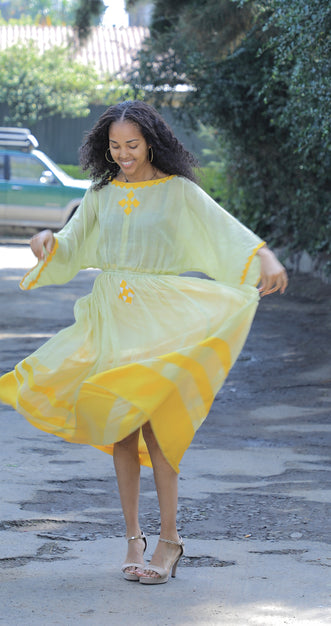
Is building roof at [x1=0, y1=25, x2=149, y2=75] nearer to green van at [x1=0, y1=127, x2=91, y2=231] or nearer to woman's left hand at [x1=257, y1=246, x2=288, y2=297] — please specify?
green van at [x1=0, y1=127, x2=91, y2=231]

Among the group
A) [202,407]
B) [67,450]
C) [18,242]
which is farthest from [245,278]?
[18,242]

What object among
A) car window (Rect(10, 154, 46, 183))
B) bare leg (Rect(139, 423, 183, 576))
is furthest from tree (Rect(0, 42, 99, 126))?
bare leg (Rect(139, 423, 183, 576))

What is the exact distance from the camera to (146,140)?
3.33 meters

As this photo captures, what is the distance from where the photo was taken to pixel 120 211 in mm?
3350

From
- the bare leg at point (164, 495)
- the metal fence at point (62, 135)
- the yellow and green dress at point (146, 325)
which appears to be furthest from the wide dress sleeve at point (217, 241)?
the metal fence at point (62, 135)

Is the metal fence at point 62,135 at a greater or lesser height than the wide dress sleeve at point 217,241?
lesser

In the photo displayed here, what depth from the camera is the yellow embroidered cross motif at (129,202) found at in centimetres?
333

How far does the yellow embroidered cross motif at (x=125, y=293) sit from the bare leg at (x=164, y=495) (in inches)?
17.8

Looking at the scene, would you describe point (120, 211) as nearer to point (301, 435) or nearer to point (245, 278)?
point (245, 278)

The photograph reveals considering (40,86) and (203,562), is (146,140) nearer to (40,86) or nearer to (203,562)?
(203,562)

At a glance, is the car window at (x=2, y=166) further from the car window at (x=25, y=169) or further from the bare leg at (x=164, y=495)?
the bare leg at (x=164, y=495)

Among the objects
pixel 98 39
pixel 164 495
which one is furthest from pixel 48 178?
pixel 98 39

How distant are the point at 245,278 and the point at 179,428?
1.96 feet

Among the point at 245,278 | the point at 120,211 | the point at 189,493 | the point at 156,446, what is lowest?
the point at 189,493
